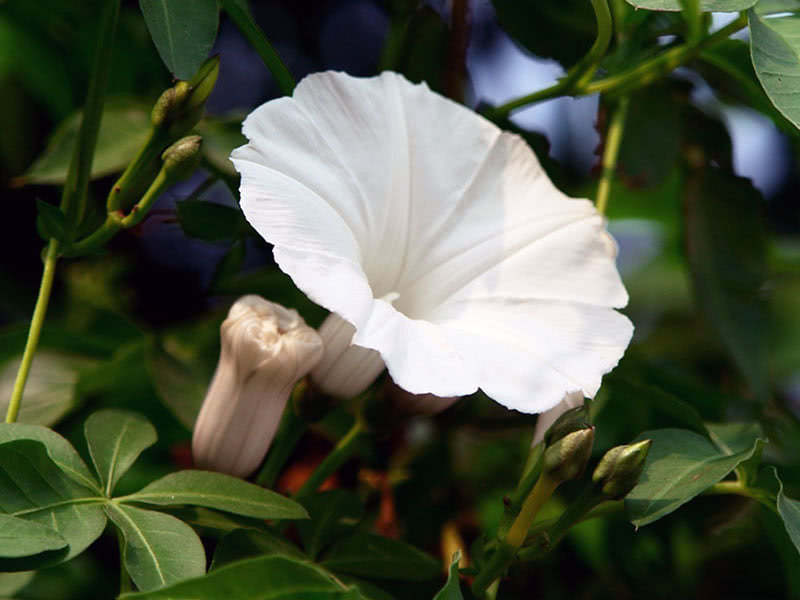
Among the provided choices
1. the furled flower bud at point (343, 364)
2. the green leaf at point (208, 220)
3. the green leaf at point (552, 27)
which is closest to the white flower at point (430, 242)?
the furled flower bud at point (343, 364)

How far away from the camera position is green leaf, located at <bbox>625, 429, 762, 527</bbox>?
0.68 meters

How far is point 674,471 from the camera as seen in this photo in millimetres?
722

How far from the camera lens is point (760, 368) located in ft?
3.49

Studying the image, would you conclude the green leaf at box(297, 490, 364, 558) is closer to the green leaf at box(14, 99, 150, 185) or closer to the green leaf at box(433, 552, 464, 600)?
the green leaf at box(433, 552, 464, 600)

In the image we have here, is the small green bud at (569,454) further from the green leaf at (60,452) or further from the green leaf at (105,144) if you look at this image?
the green leaf at (105,144)

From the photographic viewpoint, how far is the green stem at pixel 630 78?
88cm

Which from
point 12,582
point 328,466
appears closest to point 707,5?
point 328,466

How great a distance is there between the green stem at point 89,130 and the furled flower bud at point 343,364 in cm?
24

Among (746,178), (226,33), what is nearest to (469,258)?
(746,178)

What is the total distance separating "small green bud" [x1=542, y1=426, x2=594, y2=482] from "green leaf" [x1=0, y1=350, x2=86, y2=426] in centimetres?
48

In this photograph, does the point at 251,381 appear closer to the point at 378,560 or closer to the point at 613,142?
the point at 378,560

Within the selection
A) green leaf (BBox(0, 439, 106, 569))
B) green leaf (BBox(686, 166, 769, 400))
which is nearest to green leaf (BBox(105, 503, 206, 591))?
green leaf (BBox(0, 439, 106, 569))

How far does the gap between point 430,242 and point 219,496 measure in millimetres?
364

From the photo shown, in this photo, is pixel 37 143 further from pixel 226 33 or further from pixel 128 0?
pixel 226 33
